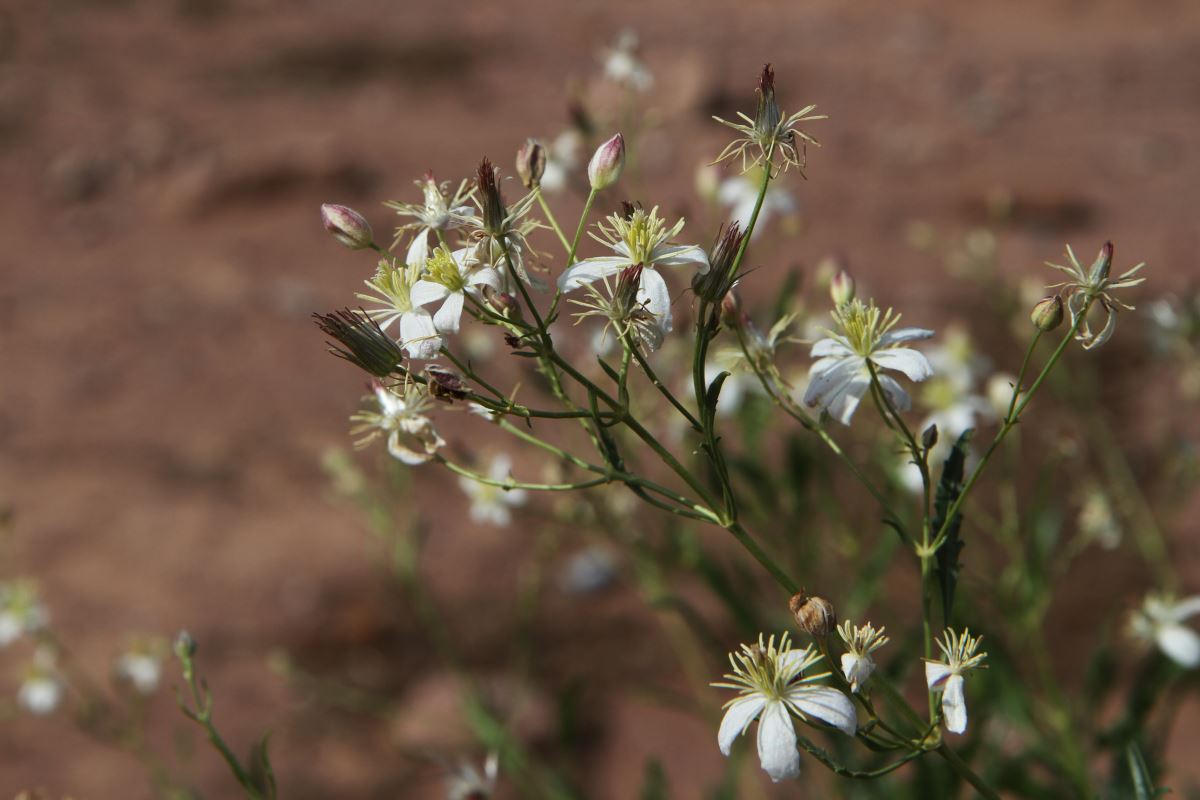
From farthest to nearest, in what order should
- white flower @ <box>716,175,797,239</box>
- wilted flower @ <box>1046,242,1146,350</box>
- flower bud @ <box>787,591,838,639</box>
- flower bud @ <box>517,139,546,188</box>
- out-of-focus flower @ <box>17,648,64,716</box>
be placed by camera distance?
out-of-focus flower @ <box>17,648,64,716</box> < white flower @ <box>716,175,797,239</box> < flower bud @ <box>517,139,546,188</box> < wilted flower @ <box>1046,242,1146,350</box> < flower bud @ <box>787,591,838,639</box>

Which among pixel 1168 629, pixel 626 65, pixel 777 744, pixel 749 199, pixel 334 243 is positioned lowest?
pixel 777 744

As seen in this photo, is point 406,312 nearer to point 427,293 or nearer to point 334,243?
point 427,293

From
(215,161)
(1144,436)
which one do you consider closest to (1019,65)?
(1144,436)

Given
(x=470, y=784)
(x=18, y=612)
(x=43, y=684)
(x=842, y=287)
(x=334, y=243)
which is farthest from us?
(x=334, y=243)

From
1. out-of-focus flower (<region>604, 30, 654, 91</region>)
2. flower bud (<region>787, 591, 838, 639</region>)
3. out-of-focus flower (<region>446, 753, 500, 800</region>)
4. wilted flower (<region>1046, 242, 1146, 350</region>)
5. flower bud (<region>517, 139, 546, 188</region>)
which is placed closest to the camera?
flower bud (<region>787, 591, 838, 639</region>)

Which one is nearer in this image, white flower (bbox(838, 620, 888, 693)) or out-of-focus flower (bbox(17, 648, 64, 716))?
white flower (bbox(838, 620, 888, 693))

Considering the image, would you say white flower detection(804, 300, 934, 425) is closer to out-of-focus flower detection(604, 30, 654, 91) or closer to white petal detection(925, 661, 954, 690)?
white petal detection(925, 661, 954, 690)

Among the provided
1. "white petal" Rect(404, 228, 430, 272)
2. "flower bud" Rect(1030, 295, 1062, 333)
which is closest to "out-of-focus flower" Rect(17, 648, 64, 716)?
"white petal" Rect(404, 228, 430, 272)

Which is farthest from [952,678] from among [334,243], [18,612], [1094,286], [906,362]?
[334,243]
